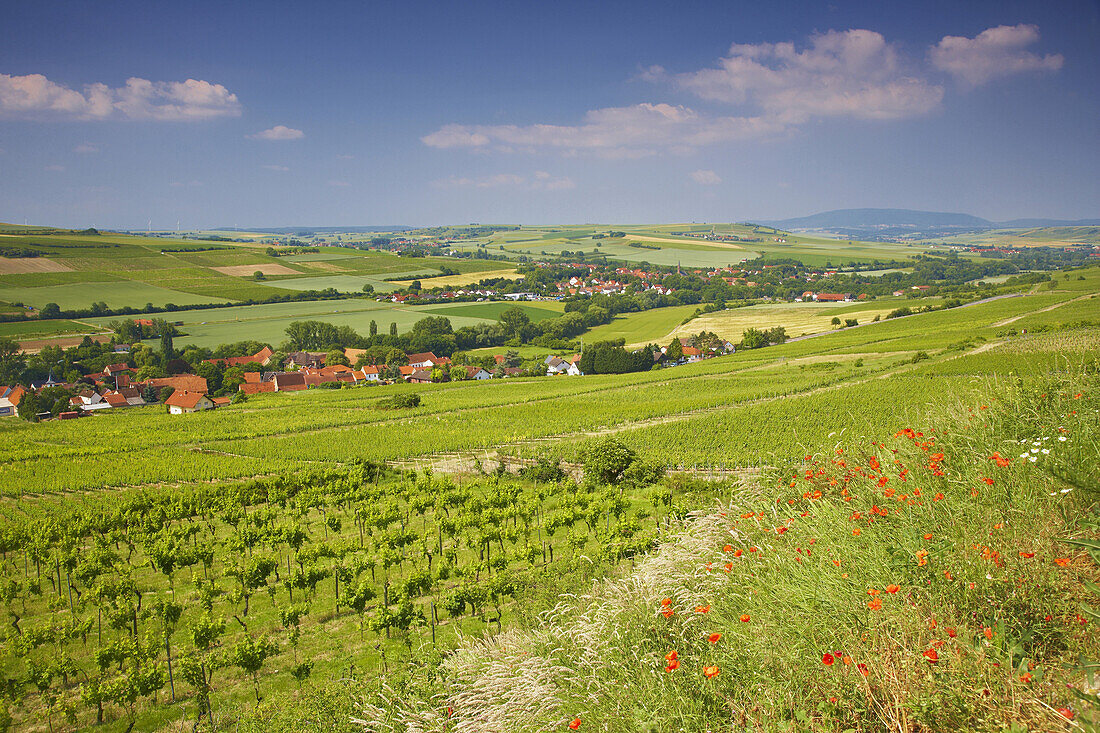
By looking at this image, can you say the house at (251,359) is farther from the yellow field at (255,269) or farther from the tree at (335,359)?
the yellow field at (255,269)

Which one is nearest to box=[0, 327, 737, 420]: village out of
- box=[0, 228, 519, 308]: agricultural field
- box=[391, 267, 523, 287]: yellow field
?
box=[0, 228, 519, 308]: agricultural field

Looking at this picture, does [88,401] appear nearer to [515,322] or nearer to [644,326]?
[515,322]

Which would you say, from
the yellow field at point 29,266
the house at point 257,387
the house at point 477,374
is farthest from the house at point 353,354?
the yellow field at point 29,266

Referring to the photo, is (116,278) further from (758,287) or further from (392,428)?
(758,287)

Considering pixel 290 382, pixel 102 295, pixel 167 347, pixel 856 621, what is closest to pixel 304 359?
pixel 290 382

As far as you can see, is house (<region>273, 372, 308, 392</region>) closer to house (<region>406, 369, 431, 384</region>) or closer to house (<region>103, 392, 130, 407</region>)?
house (<region>406, 369, 431, 384</region>)
